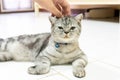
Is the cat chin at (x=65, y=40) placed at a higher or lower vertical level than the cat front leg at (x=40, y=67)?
higher

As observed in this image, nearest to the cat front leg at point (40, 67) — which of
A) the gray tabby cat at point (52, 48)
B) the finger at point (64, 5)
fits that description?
the gray tabby cat at point (52, 48)

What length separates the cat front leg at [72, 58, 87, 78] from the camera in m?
0.86

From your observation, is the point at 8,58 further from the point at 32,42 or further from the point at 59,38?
the point at 59,38

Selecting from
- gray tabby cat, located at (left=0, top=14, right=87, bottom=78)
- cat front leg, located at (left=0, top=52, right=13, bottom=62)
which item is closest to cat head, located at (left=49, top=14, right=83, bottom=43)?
gray tabby cat, located at (left=0, top=14, right=87, bottom=78)

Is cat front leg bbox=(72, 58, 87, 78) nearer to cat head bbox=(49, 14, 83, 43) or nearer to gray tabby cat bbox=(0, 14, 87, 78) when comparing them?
gray tabby cat bbox=(0, 14, 87, 78)

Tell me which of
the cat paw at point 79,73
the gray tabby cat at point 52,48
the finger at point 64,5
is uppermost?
the finger at point 64,5

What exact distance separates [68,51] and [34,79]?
218 millimetres

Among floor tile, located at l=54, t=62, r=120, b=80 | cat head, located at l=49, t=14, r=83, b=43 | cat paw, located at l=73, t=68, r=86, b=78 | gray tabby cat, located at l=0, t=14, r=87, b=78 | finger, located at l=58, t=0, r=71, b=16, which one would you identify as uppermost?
finger, located at l=58, t=0, r=71, b=16

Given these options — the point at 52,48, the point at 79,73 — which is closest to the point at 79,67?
the point at 79,73

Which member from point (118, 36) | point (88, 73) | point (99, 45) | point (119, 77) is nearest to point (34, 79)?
point (88, 73)

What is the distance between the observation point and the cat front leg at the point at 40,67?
0.88 metres

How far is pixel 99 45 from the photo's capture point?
1436mm

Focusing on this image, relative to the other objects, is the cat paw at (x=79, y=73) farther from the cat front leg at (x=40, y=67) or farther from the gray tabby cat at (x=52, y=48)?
the cat front leg at (x=40, y=67)

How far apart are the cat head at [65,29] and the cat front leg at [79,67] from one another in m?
0.10
